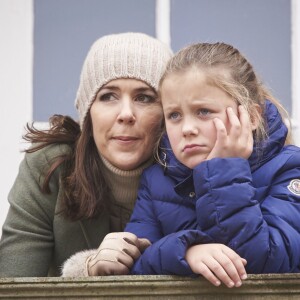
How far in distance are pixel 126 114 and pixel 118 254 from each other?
57 cm

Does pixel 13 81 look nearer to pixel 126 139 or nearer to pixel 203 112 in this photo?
pixel 126 139

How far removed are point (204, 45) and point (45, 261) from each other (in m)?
0.86

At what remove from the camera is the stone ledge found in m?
2.50

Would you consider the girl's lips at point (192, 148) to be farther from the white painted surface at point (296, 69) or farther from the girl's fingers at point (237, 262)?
the white painted surface at point (296, 69)

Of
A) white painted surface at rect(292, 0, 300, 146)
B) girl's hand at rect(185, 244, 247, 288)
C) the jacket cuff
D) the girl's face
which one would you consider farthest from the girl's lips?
white painted surface at rect(292, 0, 300, 146)

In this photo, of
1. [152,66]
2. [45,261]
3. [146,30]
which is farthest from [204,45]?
[146,30]

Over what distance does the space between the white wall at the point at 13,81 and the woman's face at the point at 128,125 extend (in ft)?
3.32

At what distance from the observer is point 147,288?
8.27 feet

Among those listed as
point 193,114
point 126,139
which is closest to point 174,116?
point 193,114

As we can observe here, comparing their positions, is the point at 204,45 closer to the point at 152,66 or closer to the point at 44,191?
the point at 152,66

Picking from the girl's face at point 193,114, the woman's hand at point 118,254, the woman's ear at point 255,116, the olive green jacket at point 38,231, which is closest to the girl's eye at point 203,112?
the girl's face at point 193,114

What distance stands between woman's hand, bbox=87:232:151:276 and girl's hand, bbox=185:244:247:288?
234mm

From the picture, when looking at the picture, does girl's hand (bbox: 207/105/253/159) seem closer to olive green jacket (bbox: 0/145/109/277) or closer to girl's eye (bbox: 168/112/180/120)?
girl's eye (bbox: 168/112/180/120)

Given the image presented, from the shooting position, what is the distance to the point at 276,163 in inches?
111
